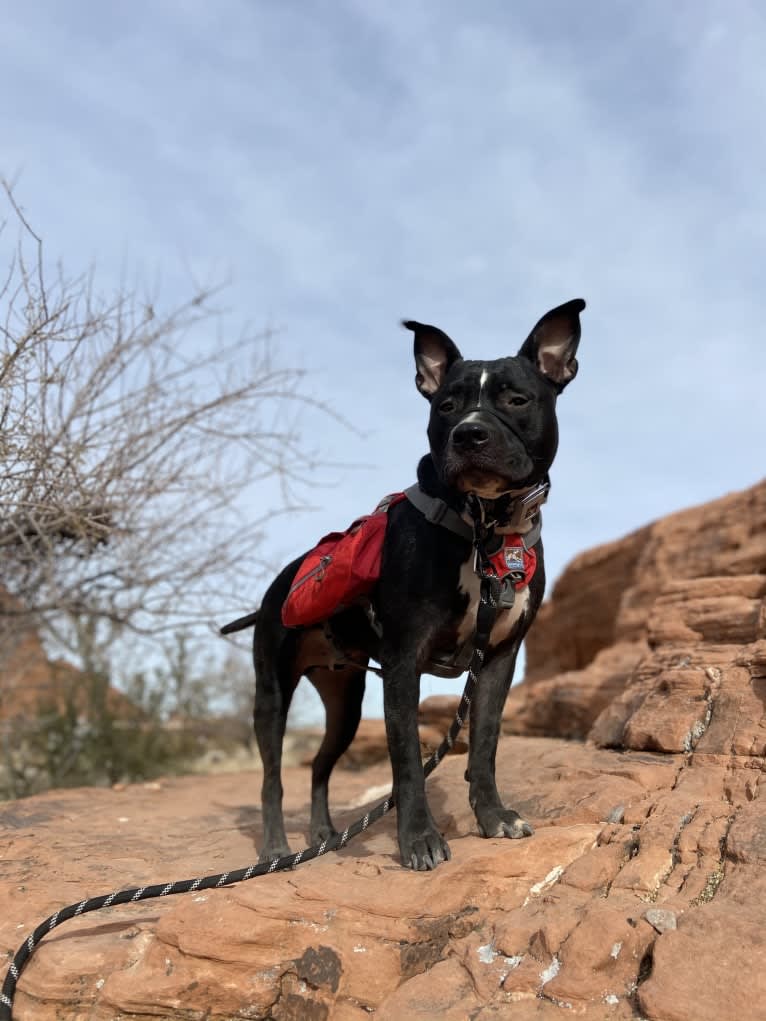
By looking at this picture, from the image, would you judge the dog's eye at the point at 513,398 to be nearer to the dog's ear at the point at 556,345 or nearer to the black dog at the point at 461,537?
the black dog at the point at 461,537

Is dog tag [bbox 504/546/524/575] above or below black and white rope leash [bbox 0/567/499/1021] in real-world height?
above

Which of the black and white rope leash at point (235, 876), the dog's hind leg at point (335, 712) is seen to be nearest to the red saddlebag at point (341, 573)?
the black and white rope leash at point (235, 876)

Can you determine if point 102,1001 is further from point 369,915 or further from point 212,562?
point 212,562

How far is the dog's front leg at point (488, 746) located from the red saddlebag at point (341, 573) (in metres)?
0.73

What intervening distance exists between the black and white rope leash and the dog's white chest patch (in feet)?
0.12

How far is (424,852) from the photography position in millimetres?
4086

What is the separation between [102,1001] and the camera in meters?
3.71

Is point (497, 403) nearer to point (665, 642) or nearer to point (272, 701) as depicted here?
point (272, 701)

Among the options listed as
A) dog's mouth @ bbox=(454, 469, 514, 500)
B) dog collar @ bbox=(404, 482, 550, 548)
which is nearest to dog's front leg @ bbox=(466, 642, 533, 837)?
dog collar @ bbox=(404, 482, 550, 548)

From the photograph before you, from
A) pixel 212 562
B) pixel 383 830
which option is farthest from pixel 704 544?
pixel 383 830

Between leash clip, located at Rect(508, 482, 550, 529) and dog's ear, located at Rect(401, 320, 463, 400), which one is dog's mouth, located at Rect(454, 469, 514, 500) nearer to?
leash clip, located at Rect(508, 482, 550, 529)

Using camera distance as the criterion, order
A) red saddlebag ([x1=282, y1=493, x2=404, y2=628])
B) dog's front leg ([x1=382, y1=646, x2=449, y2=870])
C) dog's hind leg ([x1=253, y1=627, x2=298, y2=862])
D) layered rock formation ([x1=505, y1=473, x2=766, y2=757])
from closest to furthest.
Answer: dog's front leg ([x1=382, y1=646, x2=449, y2=870]) < red saddlebag ([x1=282, y1=493, x2=404, y2=628]) < layered rock formation ([x1=505, y1=473, x2=766, y2=757]) < dog's hind leg ([x1=253, y1=627, x2=298, y2=862])

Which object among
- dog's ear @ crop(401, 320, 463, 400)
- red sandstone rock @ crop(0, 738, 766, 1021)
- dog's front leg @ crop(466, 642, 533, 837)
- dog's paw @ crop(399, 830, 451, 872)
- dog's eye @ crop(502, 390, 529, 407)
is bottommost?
red sandstone rock @ crop(0, 738, 766, 1021)

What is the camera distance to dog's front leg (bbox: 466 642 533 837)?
4.35m
